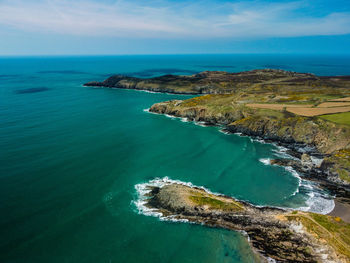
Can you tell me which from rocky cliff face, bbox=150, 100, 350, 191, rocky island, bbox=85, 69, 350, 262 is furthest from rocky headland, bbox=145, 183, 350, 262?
rocky cliff face, bbox=150, 100, 350, 191

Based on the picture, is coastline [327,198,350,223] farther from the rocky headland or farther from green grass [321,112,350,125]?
green grass [321,112,350,125]

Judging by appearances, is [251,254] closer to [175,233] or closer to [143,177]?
[175,233]

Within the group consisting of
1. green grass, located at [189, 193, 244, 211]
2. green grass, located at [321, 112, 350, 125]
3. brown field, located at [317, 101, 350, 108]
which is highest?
brown field, located at [317, 101, 350, 108]

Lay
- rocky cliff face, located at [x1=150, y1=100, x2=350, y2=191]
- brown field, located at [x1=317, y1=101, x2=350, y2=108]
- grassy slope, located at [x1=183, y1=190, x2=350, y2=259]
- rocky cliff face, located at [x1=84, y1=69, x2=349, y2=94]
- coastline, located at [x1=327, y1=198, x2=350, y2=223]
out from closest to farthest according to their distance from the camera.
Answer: grassy slope, located at [x1=183, y1=190, x2=350, y2=259], coastline, located at [x1=327, y1=198, x2=350, y2=223], rocky cliff face, located at [x1=150, y1=100, x2=350, y2=191], brown field, located at [x1=317, y1=101, x2=350, y2=108], rocky cliff face, located at [x1=84, y1=69, x2=349, y2=94]

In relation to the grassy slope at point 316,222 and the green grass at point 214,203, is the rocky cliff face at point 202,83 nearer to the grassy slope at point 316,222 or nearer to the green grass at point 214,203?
the green grass at point 214,203

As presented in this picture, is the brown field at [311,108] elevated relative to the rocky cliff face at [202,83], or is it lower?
lower

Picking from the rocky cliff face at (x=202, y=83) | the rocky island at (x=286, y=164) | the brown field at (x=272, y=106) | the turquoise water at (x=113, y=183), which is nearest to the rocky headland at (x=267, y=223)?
the rocky island at (x=286, y=164)
